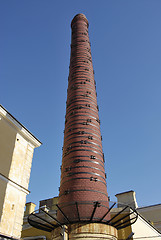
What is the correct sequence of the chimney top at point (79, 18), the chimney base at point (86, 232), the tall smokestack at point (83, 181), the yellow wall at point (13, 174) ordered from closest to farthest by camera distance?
the chimney base at point (86, 232), the tall smokestack at point (83, 181), the yellow wall at point (13, 174), the chimney top at point (79, 18)

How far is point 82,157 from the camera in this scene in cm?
1396

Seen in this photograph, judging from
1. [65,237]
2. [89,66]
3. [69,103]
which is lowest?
[65,237]

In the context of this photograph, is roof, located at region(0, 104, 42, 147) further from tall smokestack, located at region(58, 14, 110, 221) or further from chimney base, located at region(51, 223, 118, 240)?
chimney base, located at region(51, 223, 118, 240)

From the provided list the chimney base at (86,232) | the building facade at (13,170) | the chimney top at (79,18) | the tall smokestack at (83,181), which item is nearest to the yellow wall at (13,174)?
the building facade at (13,170)

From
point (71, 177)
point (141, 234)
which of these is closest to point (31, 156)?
point (71, 177)

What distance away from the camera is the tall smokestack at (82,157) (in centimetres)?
1230

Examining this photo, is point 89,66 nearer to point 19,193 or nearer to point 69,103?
point 69,103

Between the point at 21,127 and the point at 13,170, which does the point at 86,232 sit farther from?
the point at 21,127

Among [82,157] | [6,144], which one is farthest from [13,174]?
[82,157]

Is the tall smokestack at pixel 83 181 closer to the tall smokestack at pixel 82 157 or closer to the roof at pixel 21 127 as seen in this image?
the tall smokestack at pixel 82 157

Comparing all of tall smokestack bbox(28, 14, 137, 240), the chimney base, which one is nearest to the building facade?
tall smokestack bbox(28, 14, 137, 240)

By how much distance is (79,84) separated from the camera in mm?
18578

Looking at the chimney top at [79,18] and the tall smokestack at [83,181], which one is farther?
the chimney top at [79,18]

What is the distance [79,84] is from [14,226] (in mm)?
11087
